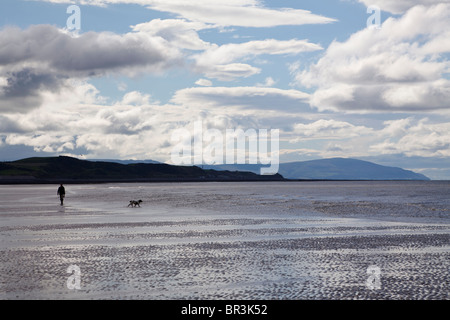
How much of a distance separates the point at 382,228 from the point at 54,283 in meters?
24.1

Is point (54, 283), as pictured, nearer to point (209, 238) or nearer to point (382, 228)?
point (209, 238)

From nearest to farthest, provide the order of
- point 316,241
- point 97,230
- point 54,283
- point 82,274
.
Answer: point 54,283
point 82,274
point 316,241
point 97,230

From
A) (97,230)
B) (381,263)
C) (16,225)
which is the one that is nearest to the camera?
(381,263)

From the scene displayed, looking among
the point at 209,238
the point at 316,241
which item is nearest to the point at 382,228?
the point at 316,241

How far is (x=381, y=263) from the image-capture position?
811 inches
